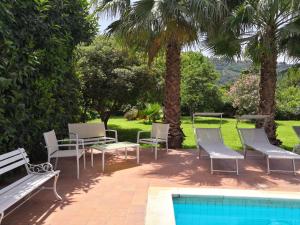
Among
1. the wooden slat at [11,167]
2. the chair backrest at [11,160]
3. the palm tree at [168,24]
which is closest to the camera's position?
the wooden slat at [11,167]

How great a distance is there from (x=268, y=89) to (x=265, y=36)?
2.06 m

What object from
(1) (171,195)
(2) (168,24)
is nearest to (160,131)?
(2) (168,24)

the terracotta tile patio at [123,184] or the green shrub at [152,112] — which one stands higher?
the green shrub at [152,112]

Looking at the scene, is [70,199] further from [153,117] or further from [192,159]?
[153,117]

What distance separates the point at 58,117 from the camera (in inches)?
362

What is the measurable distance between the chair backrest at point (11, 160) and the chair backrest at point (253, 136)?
6525 millimetres

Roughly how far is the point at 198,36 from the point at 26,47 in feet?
19.3

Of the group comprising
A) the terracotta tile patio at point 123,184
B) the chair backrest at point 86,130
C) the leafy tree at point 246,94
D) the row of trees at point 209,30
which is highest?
the row of trees at point 209,30

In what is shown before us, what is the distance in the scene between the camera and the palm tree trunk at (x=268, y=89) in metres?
11.8

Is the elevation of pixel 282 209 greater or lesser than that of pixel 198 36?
lesser

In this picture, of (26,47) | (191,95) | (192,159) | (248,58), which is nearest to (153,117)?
(191,95)

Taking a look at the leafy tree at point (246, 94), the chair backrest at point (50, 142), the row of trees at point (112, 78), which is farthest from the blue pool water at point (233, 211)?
the leafy tree at point (246, 94)

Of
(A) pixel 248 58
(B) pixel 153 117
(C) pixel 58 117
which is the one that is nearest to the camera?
(C) pixel 58 117

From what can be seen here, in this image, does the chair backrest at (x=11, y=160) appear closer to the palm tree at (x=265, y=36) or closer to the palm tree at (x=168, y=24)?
the palm tree at (x=168, y=24)
